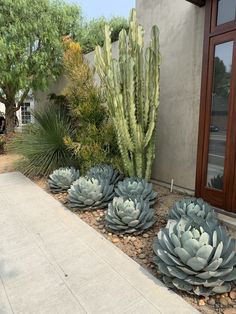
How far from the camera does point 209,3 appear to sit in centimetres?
379

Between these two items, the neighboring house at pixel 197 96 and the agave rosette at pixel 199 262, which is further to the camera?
the neighboring house at pixel 197 96

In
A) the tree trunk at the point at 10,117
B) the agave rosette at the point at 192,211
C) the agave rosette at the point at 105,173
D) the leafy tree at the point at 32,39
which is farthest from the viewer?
the tree trunk at the point at 10,117

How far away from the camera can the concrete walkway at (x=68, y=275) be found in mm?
2143

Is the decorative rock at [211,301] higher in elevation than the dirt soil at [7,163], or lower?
lower

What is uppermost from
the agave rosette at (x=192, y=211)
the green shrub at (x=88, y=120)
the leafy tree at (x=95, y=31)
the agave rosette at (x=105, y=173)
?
the leafy tree at (x=95, y=31)

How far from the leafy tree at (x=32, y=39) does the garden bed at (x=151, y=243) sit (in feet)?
16.2

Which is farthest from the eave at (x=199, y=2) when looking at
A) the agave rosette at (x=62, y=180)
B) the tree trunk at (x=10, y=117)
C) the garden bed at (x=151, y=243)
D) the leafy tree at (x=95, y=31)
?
the tree trunk at (x=10, y=117)

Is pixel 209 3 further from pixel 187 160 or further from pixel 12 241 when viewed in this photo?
pixel 12 241

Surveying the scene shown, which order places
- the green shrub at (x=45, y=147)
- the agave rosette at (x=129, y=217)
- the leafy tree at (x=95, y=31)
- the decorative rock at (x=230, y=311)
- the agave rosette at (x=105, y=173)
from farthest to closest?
the leafy tree at (x=95, y=31) → the green shrub at (x=45, y=147) → the agave rosette at (x=105, y=173) → the agave rosette at (x=129, y=217) → the decorative rock at (x=230, y=311)

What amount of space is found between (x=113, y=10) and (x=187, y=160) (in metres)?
8.32

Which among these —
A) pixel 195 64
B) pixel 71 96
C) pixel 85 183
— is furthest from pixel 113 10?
pixel 85 183

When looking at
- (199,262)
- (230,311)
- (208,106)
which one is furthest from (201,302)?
(208,106)

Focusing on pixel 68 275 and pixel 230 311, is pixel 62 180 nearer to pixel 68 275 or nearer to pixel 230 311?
pixel 68 275

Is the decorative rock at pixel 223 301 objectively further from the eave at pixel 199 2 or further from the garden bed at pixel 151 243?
the eave at pixel 199 2
